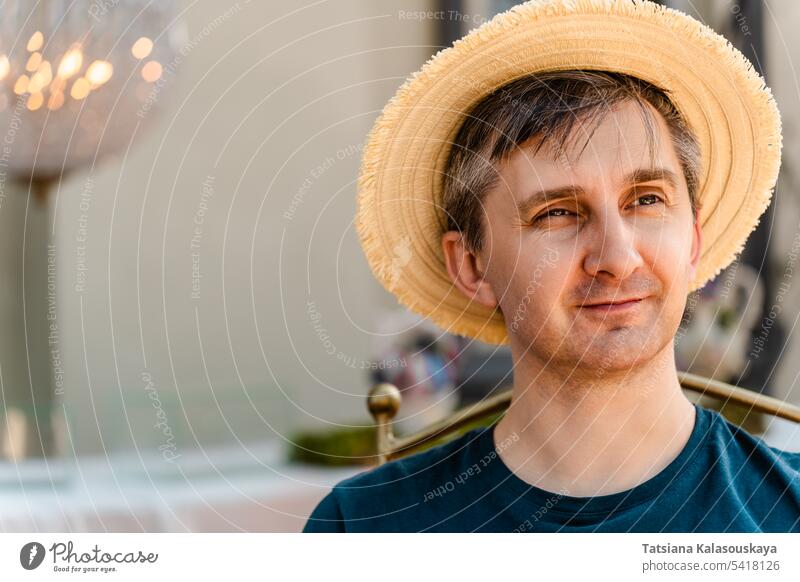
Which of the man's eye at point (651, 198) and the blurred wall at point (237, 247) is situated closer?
the man's eye at point (651, 198)

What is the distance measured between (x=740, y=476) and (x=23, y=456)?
109 centimetres

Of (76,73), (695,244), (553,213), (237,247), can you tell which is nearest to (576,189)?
(553,213)

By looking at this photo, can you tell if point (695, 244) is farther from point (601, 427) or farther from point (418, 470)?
point (418, 470)

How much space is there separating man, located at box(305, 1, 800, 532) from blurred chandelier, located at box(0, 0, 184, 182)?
19.9 inches

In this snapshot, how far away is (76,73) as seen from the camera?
1023 mm

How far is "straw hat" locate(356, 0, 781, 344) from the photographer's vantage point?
0.60 meters

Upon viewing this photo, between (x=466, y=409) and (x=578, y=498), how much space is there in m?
0.18

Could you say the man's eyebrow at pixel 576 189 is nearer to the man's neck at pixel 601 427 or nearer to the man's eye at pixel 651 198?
the man's eye at pixel 651 198

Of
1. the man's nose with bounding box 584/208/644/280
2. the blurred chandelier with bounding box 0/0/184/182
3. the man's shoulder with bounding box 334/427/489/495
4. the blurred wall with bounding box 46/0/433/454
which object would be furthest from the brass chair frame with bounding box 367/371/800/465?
the blurred wall with bounding box 46/0/433/454

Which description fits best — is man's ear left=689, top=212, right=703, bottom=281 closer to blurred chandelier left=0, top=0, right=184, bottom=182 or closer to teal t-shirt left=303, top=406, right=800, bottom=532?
teal t-shirt left=303, top=406, right=800, bottom=532

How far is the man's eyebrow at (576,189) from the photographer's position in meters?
0.59
